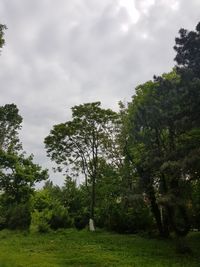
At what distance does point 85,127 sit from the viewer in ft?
143

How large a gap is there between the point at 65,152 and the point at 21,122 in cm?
704

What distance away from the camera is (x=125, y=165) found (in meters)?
38.7

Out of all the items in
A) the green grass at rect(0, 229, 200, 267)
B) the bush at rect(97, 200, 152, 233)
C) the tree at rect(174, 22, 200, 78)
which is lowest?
the green grass at rect(0, 229, 200, 267)

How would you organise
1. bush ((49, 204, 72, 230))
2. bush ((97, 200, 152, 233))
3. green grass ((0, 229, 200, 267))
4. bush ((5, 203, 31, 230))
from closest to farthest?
green grass ((0, 229, 200, 267))
bush ((97, 200, 152, 233))
bush ((5, 203, 31, 230))
bush ((49, 204, 72, 230))

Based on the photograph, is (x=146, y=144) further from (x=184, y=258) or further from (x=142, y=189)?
(x=184, y=258)

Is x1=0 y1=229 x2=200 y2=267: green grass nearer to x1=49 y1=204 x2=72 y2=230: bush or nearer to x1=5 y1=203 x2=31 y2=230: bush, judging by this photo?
x1=49 y1=204 x2=72 y2=230: bush

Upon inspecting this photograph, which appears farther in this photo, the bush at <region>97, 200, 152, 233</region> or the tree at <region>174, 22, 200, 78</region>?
the bush at <region>97, 200, 152, 233</region>

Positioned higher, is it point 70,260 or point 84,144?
point 84,144

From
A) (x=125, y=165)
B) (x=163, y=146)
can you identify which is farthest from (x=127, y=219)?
(x=163, y=146)

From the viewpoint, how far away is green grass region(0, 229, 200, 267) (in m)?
21.0

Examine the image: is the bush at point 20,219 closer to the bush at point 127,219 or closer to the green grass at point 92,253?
the bush at point 127,219

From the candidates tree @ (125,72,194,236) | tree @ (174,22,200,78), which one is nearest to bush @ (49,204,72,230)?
tree @ (125,72,194,236)

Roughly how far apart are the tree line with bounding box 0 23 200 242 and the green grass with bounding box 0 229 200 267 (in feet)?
9.36

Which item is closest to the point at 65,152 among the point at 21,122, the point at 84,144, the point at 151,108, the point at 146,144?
the point at 84,144
